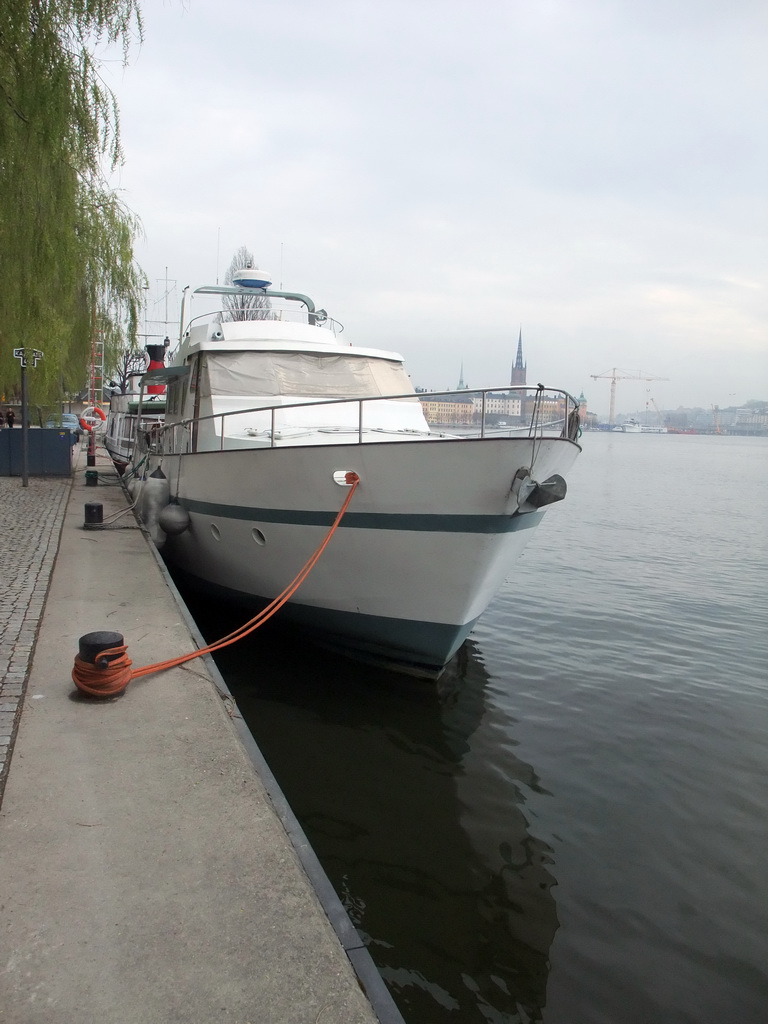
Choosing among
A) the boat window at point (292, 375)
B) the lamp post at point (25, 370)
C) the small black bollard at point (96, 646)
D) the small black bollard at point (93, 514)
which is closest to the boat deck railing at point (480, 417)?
the boat window at point (292, 375)

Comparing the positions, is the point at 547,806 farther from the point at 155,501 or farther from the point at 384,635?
the point at 155,501

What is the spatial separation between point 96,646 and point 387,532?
277 centimetres

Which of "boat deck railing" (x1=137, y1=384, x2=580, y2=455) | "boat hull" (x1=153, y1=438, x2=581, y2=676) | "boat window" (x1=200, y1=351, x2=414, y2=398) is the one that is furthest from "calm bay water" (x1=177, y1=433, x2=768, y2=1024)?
"boat window" (x1=200, y1=351, x2=414, y2=398)

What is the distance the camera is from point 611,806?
543cm

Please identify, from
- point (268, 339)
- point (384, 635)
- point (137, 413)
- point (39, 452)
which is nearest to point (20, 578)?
point (384, 635)

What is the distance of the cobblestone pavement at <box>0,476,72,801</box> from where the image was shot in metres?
4.51

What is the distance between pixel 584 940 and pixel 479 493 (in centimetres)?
322

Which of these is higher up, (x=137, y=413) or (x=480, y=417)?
(x=137, y=413)

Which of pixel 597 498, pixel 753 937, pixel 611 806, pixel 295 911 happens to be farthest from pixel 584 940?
pixel 597 498

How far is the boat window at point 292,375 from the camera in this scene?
9289 mm

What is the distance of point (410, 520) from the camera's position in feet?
21.5

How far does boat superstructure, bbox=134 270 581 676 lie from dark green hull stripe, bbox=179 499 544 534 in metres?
0.01

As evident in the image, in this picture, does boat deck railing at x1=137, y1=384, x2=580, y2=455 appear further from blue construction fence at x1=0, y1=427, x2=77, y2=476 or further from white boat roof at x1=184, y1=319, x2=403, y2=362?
blue construction fence at x1=0, y1=427, x2=77, y2=476

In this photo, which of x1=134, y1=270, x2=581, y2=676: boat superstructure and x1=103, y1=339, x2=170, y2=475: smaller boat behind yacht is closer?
x1=134, y1=270, x2=581, y2=676: boat superstructure
